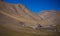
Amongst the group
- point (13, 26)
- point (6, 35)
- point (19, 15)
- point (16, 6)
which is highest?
point (16, 6)

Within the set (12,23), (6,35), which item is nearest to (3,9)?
(12,23)

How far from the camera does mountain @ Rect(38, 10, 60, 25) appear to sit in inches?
136

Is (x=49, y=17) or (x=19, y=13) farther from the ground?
(x=19, y=13)

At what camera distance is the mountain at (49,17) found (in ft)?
11.3

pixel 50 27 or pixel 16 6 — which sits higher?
pixel 16 6

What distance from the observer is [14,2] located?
3.45 m

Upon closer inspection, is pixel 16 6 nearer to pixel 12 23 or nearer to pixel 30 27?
pixel 12 23

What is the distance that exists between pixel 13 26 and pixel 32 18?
0.56 metres

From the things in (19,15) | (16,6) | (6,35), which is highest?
(16,6)

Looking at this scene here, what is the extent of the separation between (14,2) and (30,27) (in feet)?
2.65

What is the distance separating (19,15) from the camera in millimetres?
3410

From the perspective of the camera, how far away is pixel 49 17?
3.48 m

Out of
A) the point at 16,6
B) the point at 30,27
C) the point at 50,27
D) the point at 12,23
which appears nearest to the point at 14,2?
the point at 16,6

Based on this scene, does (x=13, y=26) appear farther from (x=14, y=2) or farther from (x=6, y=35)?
(x=14, y=2)
